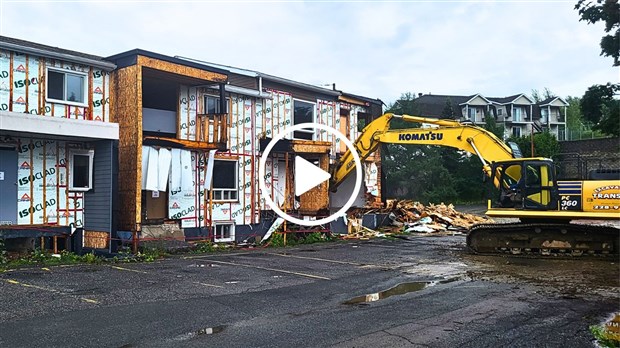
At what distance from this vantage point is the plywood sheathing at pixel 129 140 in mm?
16438

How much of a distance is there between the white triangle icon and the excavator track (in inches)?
298

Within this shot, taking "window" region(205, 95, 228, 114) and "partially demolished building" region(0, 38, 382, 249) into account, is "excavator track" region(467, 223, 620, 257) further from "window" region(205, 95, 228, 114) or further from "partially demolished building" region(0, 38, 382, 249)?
"window" region(205, 95, 228, 114)

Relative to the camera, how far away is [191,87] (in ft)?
64.2

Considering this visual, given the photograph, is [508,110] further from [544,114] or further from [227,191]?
[227,191]

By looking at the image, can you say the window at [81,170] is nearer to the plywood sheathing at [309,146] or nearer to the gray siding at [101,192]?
the gray siding at [101,192]

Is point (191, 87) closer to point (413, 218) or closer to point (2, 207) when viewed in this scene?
point (2, 207)

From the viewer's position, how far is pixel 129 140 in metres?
16.7

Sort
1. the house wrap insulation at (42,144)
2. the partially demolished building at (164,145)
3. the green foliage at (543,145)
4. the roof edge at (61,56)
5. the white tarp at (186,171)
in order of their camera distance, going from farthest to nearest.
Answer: the green foliage at (543,145) → the white tarp at (186,171) → the partially demolished building at (164,145) → the house wrap insulation at (42,144) → the roof edge at (61,56)

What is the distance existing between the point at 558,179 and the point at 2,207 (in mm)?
16519

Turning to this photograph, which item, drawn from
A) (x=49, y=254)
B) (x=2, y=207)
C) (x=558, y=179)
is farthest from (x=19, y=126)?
(x=558, y=179)

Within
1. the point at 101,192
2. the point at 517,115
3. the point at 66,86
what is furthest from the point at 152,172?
the point at 517,115

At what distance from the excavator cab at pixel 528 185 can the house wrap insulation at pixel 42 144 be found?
13.1m

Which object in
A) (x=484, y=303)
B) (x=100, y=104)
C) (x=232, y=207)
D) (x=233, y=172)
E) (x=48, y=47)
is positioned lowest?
(x=484, y=303)
